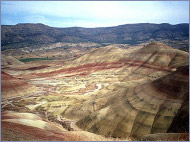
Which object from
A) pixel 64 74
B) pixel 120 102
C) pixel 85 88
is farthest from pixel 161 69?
pixel 120 102

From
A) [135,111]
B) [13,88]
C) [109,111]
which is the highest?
[135,111]

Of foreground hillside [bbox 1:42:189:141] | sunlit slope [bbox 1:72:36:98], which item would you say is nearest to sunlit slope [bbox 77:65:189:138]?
foreground hillside [bbox 1:42:189:141]

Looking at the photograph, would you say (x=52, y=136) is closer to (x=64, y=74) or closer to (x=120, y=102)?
(x=120, y=102)

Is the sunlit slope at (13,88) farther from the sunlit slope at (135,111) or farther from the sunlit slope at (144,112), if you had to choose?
the sunlit slope at (144,112)

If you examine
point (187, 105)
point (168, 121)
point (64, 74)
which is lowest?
point (64, 74)

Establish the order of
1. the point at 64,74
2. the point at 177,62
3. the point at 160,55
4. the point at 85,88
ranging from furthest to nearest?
the point at 64,74, the point at 160,55, the point at 177,62, the point at 85,88

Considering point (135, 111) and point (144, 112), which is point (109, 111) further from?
point (144, 112)

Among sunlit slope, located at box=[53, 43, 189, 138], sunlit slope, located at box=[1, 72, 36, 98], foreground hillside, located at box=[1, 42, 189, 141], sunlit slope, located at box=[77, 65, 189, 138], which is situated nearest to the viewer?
foreground hillside, located at box=[1, 42, 189, 141]

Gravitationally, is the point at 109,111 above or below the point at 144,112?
below

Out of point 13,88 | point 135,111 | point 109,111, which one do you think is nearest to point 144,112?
point 135,111

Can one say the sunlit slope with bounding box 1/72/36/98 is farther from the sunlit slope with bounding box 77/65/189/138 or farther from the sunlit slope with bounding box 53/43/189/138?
the sunlit slope with bounding box 77/65/189/138

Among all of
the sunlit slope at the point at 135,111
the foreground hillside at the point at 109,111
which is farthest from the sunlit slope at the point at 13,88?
the sunlit slope at the point at 135,111
